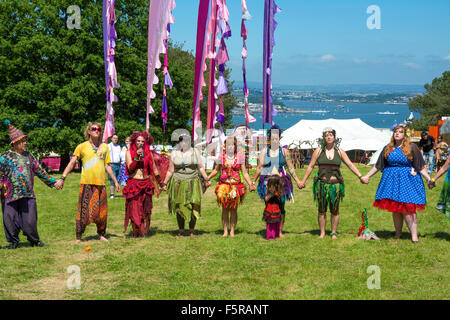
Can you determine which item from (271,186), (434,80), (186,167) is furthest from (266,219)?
Result: (434,80)

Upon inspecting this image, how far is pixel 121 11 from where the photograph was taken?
2881 cm

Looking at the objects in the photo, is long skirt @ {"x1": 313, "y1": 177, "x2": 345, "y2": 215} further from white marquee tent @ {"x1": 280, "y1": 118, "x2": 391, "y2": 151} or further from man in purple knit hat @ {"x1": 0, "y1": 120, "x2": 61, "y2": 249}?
white marquee tent @ {"x1": 280, "y1": 118, "x2": 391, "y2": 151}

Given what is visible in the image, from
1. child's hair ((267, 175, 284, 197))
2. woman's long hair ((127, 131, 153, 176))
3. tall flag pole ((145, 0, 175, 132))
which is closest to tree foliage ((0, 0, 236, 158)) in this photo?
tall flag pole ((145, 0, 175, 132))

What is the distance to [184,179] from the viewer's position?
336 inches

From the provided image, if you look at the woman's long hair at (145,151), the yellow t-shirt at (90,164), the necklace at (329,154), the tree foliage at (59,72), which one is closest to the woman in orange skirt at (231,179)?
the woman's long hair at (145,151)

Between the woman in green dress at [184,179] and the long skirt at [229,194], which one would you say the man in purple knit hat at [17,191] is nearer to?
the woman in green dress at [184,179]

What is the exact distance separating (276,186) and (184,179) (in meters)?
1.59

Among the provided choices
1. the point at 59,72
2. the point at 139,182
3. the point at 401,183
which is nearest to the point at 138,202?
the point at 139,182

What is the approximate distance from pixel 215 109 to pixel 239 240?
2456 millimetres

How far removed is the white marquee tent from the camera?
33656 mm

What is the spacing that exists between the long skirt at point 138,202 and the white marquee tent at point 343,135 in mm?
23678

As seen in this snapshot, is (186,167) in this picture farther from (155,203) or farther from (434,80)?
(434,80)

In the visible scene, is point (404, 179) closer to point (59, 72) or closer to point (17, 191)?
point (17, 191)

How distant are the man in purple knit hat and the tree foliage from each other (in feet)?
60.5
